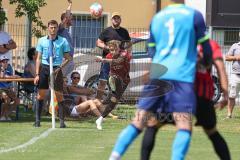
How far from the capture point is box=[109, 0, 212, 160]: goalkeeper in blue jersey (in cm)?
798

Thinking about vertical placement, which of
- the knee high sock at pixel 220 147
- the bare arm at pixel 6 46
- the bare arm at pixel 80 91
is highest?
the bare arm at pixel 6 46

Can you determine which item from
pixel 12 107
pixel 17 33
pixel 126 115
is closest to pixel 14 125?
pixel 12 107

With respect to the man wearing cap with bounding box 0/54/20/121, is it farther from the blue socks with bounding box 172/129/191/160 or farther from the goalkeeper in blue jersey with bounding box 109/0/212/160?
the blue socks with bounding box 172/129/191/160

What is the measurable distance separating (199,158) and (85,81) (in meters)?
9.79

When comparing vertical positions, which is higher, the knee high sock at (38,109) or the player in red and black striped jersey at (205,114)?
the player in red and black striped jersey at (205,114)

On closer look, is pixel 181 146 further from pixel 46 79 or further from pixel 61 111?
pixel 46 79

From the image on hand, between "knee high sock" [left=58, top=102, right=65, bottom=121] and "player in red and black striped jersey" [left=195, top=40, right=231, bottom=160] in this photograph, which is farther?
"knee high sock" [left=58, top=102, right=65, bottom=121]

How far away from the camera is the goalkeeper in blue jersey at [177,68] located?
26.2 feet

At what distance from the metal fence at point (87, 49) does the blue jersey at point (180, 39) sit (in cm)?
1004

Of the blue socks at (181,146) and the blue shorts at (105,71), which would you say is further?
the blue shorts at (105,71)

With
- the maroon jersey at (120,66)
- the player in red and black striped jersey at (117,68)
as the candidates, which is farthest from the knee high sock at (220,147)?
the maroon jersey at (120,66)

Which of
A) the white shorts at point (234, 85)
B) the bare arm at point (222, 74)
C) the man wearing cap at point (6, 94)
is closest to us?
the bare arm at point (222, 74)

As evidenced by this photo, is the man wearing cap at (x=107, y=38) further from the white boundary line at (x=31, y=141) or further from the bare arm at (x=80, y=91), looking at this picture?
the white boundary line at (x=31, y=141)

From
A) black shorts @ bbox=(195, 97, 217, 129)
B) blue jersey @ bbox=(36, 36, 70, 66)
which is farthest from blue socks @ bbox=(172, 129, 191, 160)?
blue jersey @ bbox=(36, 36, 70, 66)
